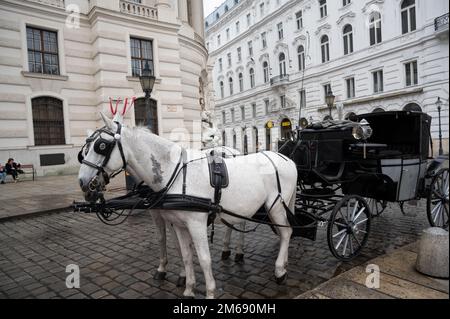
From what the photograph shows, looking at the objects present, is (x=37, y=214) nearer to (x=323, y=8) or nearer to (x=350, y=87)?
(x=350, y=87)

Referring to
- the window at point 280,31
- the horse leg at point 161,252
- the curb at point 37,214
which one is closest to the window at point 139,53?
the curb at point 37,214

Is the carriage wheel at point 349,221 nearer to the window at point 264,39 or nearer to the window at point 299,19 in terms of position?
the window at point 299,19

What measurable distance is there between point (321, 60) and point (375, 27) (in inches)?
237

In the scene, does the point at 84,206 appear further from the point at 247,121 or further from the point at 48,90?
the point at 247,121

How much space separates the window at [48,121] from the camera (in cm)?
1534

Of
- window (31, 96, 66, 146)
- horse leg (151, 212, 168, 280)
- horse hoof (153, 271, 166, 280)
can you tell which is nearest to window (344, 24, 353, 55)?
window (31, 96, 66, 146)

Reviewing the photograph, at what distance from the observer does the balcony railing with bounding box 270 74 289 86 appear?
113 feet

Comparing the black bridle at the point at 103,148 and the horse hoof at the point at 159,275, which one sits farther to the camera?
the horse hoof at the point at 159,275

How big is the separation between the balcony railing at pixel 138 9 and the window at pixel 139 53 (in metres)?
1.46

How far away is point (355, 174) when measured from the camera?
4.88 m

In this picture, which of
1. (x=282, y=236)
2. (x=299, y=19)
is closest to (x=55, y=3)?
(x=282, y=236)

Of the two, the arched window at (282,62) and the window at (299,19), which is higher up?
the window at (299,19)

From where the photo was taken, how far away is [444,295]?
3170 millimetres

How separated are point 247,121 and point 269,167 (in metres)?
39.7
